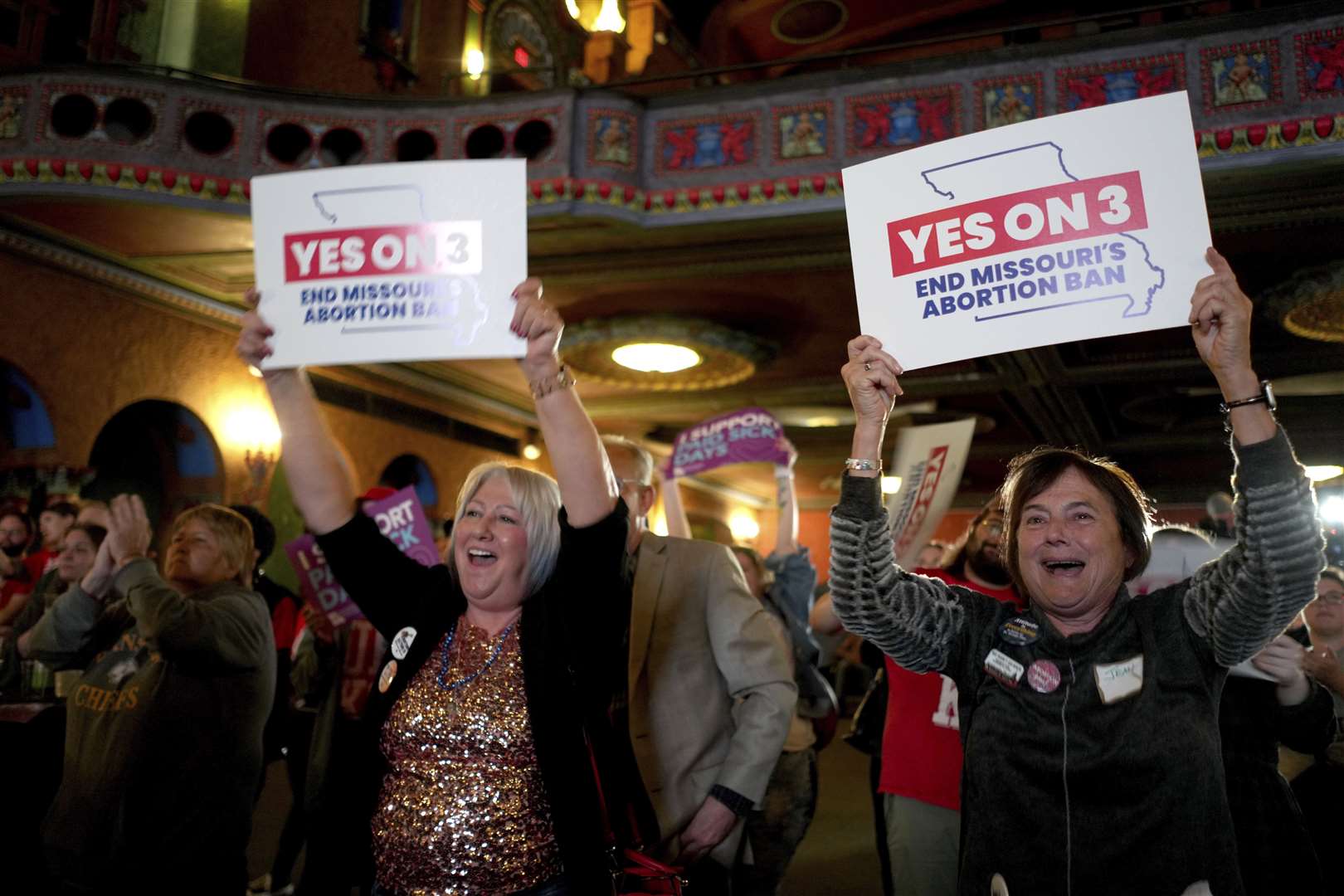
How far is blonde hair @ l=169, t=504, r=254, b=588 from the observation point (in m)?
2.91

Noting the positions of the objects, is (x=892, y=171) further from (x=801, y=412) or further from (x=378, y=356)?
(x=801, y=412)

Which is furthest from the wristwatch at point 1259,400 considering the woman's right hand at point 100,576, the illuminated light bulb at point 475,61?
the illuminated light bulb at point 475,61

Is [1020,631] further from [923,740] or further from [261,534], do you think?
[261,534]

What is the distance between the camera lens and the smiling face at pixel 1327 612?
122 inches

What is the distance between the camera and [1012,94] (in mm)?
6383

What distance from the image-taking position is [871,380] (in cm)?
171

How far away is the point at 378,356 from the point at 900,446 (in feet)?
8.37

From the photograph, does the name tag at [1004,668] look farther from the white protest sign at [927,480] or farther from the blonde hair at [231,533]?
the blonde hair at [231,533]

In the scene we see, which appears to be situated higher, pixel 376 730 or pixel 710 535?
pixel 710 535

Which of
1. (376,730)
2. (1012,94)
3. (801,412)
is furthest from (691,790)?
(801,412)

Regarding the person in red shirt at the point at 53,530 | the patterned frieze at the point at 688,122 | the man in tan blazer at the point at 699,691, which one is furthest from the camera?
the patterned frieze at the point at 688,122

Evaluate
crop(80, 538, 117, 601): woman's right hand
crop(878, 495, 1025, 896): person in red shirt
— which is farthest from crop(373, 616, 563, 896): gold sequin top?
crop(80, 538, 117, 601): woman's right hand

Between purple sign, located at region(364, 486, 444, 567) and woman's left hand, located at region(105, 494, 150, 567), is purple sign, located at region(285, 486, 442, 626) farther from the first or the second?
woman's left hand, located at region(105, 494, 150, 567)

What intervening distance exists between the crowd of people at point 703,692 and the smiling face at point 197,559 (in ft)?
0.27
